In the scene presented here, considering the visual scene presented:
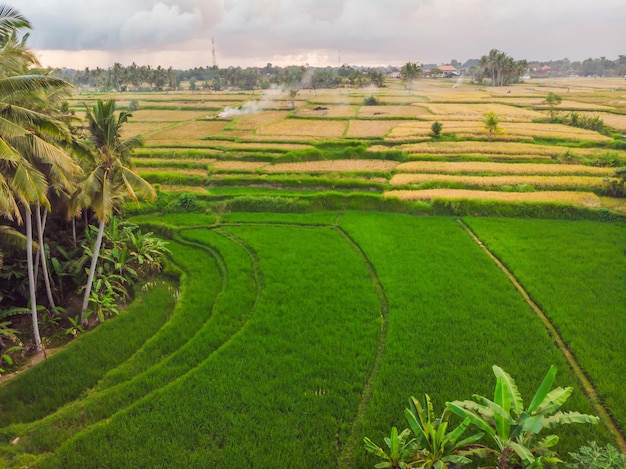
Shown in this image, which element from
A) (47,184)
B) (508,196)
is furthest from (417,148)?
(47,184)

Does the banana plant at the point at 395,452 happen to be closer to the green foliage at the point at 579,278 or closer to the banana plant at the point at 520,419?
the banana plant at the point at 520,419

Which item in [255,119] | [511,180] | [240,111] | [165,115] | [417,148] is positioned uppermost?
[240,111]

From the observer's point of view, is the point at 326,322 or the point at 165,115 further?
the point at 165,115

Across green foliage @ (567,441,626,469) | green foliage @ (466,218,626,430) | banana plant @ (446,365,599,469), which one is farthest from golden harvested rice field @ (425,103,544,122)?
green foliage @ (567,441,626,469)

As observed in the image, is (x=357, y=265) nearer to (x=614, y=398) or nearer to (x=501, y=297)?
(x=501, y=297)

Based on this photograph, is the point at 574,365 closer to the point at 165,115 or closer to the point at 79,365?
the point at 79,365
